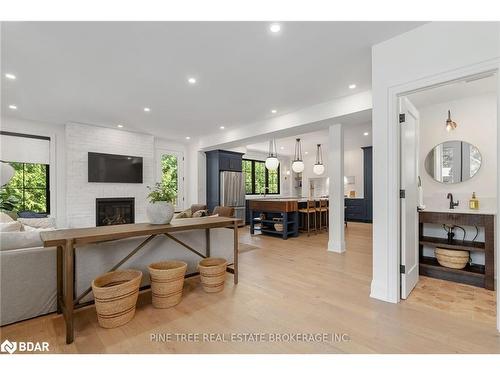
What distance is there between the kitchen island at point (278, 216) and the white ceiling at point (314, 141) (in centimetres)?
194

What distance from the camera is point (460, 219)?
2.86 m

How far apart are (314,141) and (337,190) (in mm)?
3879

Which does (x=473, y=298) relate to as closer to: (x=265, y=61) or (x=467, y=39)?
(x=467, y=39)

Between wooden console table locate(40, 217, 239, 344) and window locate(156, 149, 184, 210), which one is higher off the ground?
window locate(156, 149, 184, 210)

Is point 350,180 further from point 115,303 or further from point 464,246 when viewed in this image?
point 115,303

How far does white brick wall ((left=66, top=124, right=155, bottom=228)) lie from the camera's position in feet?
17.4

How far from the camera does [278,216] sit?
622 cm

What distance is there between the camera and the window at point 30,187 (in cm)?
499

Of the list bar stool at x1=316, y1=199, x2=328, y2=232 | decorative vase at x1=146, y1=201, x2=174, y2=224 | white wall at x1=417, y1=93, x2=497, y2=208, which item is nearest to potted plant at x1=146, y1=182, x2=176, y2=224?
decorative vase at x1=146, y1=201, x2=174, y2=224

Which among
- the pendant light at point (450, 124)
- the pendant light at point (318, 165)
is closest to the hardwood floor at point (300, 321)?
the pendant light at point (450, 124)

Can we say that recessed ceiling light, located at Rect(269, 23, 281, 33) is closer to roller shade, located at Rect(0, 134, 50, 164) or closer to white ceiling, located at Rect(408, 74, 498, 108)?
white ceiling, located at Rect(408, 74, 498, 108)

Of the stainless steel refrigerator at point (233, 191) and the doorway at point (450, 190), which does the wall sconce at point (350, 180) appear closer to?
the stainless steel refrigerator at point (233, 191)

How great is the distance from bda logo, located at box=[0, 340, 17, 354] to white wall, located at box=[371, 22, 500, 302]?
3.03 m
